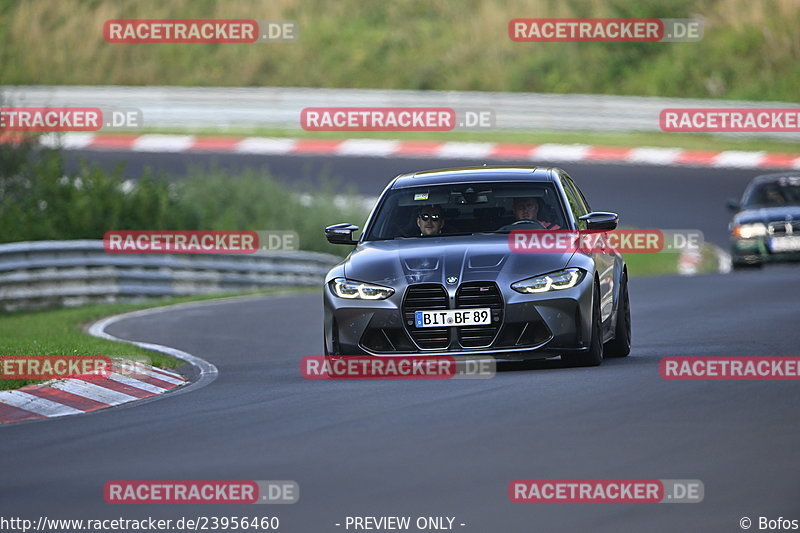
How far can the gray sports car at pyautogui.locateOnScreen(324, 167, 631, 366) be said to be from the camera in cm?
1170

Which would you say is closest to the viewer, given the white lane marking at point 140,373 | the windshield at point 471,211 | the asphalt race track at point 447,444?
the asphalt race track at point 447,444

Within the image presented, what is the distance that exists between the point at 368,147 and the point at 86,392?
28.2m

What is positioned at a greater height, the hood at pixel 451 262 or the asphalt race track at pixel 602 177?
the asphalt race track at pixel 602 177

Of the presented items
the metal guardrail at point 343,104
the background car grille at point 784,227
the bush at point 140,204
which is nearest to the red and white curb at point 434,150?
the metal guardrail at point 343,104

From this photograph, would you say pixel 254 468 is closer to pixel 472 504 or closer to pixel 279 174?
pixel 472 504

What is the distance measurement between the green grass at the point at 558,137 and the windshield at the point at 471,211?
26462 mm

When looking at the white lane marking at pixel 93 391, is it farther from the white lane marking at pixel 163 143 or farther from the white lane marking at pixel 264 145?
the white lane marking at pixel 163 143

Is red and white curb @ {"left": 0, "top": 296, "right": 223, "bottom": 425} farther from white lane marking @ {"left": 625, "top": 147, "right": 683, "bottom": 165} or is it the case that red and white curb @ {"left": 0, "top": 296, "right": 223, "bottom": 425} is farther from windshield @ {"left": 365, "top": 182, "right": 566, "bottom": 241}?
white lane marking @ {"left": 625, "top": 147, "right": 683, "bottom": 165}

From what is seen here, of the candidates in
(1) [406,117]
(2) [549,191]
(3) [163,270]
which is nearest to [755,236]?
(3) [163,270]

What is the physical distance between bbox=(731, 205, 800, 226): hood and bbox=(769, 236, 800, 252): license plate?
1.10ft

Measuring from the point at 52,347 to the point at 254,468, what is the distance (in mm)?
6729

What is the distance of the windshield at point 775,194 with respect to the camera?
25.9m

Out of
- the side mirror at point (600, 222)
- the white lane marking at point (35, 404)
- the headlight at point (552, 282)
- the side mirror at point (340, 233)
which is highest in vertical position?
the side mirror at point (340, 233)

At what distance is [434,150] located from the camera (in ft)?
127
